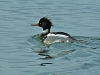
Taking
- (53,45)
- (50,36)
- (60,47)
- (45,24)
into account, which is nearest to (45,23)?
(45,24)

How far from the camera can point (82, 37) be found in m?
17.3

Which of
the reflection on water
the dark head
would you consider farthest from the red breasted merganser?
the reflection on water

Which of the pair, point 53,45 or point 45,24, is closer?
point 53,45

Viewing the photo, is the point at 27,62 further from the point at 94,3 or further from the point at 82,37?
the point at 94,3

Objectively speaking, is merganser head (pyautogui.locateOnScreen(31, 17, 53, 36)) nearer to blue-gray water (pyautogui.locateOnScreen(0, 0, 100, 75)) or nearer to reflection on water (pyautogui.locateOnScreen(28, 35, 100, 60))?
blue-gray water (pyautogui.locateOnScreen(0, 0, 100, 75))

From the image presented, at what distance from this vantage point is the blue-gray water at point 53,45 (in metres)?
12.9

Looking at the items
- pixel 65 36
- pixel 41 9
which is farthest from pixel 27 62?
pixel 41 9

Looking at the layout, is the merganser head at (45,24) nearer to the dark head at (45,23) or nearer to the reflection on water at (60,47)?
the dark head at (45,23)

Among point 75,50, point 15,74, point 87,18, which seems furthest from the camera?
point 87,18

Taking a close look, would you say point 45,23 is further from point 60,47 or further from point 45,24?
point 60,47

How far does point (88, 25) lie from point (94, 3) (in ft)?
16.4

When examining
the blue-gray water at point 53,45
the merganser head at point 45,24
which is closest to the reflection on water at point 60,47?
the blue-gray water at point 53,45

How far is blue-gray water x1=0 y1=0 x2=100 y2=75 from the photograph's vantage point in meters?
12.9

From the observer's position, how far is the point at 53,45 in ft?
54.0
